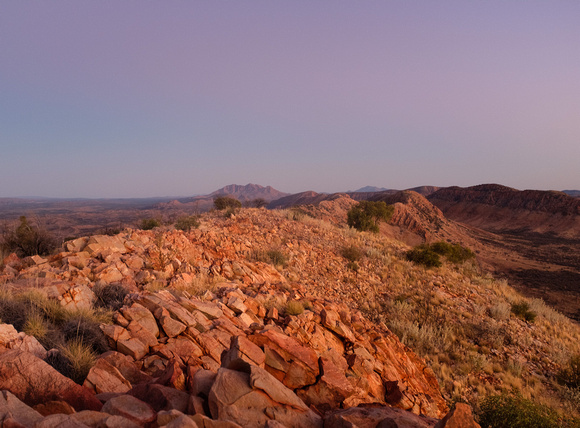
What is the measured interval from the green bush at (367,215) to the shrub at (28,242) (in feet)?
69.5

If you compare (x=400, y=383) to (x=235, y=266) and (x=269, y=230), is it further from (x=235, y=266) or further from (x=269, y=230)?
(x=269, y=230)

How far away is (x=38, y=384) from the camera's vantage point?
120 inches

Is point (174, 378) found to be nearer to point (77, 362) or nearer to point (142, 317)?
point (77, 362)

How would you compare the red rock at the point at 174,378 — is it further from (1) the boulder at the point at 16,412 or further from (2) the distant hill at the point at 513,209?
(2) the distant hill at the point at 513,209

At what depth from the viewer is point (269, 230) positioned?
1469 cm

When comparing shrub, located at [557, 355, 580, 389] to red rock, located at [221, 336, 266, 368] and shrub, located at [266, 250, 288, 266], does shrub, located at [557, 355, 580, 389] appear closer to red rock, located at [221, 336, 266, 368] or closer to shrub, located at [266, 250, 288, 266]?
red rock, located at [221, 336, 266, 368]

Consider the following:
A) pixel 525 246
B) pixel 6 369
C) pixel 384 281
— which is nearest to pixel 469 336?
pixel 384 281

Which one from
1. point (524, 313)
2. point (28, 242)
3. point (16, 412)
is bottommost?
point (524, 313)

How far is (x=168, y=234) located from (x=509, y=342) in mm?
12173

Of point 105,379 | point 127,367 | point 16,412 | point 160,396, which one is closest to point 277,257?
point 127,367

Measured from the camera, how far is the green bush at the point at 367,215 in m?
26.8

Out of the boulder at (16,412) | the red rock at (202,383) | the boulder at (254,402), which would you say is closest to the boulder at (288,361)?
the boulder at (254,402)

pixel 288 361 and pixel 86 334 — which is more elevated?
pixel 86 334

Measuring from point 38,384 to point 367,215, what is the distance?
95.1 feet
